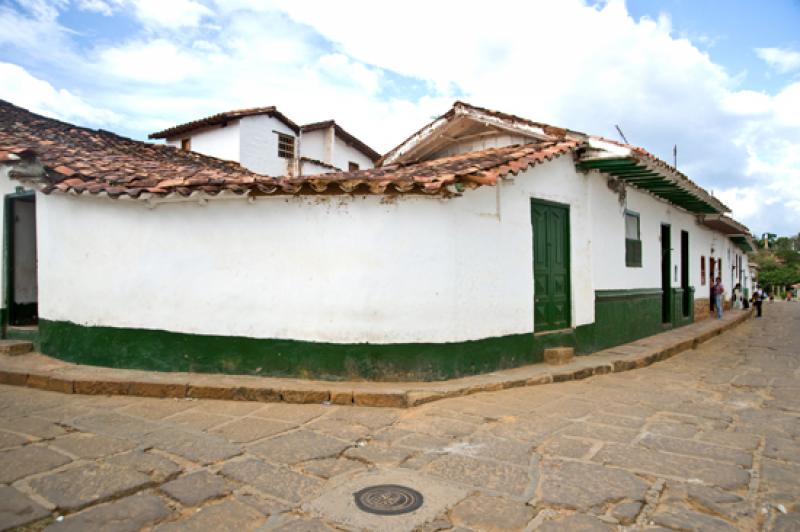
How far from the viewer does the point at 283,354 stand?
19.7 feet

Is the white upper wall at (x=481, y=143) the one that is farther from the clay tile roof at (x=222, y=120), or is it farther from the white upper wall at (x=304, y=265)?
the clay tile roof at (x=222, y=120)

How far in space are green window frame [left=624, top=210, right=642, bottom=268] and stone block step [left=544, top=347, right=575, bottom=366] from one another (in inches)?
136

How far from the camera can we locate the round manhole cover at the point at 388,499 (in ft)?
9.82

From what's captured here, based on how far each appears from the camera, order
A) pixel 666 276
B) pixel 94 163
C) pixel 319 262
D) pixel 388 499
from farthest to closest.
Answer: pixel 666 276 < pixel 94 163 < pixel 319 262 < pixel 388 499

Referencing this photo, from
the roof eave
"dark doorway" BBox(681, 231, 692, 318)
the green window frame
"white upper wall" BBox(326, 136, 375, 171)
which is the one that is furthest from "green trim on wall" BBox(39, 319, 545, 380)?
"white upper wall" BBox(326, 136, 375, 171)

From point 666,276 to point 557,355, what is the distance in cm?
695

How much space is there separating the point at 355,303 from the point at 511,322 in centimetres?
228

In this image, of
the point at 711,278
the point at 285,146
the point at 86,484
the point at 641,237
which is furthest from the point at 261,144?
the point at 86,484

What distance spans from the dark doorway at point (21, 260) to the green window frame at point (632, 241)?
1043cm

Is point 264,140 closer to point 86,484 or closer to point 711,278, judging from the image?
point 711,278

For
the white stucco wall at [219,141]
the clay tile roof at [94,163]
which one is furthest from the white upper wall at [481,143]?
the white stucco wall at [219,141]

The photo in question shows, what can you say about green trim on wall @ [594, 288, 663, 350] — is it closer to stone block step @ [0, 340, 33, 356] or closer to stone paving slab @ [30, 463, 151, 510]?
stone paving slab @ [30, 463, 151, 510]

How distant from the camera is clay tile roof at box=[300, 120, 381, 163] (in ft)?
74.7

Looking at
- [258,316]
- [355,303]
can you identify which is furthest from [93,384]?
[355,303]
